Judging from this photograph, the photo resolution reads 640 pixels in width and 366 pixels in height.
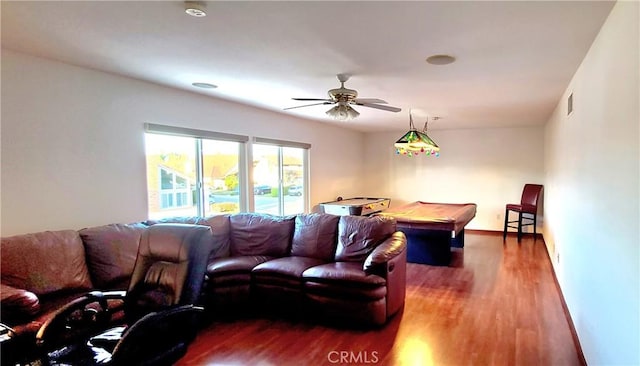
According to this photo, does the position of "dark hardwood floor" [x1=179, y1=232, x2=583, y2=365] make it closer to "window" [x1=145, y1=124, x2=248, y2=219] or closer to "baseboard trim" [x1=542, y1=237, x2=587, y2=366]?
"baseboard trim" [x1=542, y1=237, x2=587, y2=366]

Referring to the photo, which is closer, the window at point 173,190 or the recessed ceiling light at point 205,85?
→ the recessed ceiling light at point 205,85

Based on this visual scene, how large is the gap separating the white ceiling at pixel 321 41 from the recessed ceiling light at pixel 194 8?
0.05 meters

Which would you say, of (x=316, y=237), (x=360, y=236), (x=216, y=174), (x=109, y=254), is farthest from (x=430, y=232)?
(x=109, y=254)

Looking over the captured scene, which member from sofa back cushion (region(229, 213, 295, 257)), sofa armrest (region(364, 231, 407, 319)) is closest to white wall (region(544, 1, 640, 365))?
sofa armrest (region(364, 231, 407, 319))

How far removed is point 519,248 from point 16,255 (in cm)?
674

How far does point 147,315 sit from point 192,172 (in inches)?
111

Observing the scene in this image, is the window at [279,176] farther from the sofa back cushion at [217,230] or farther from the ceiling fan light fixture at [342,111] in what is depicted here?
the ceiling fan light fixture at [342,111]

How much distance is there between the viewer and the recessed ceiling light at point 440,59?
2.85 meters

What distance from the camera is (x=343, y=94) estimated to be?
343 cm

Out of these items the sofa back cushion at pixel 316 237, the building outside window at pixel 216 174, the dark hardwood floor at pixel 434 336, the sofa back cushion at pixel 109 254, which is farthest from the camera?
the building outside window at pixel 216 174

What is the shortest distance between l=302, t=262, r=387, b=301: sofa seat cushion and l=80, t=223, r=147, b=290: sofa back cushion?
1530mm

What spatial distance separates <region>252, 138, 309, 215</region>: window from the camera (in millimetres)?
5558

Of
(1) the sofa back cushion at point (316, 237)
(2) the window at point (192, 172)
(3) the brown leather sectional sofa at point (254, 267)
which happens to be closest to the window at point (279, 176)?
(2) the window at point (192, 172)

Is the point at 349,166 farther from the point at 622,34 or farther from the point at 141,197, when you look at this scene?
the point at 622,34
